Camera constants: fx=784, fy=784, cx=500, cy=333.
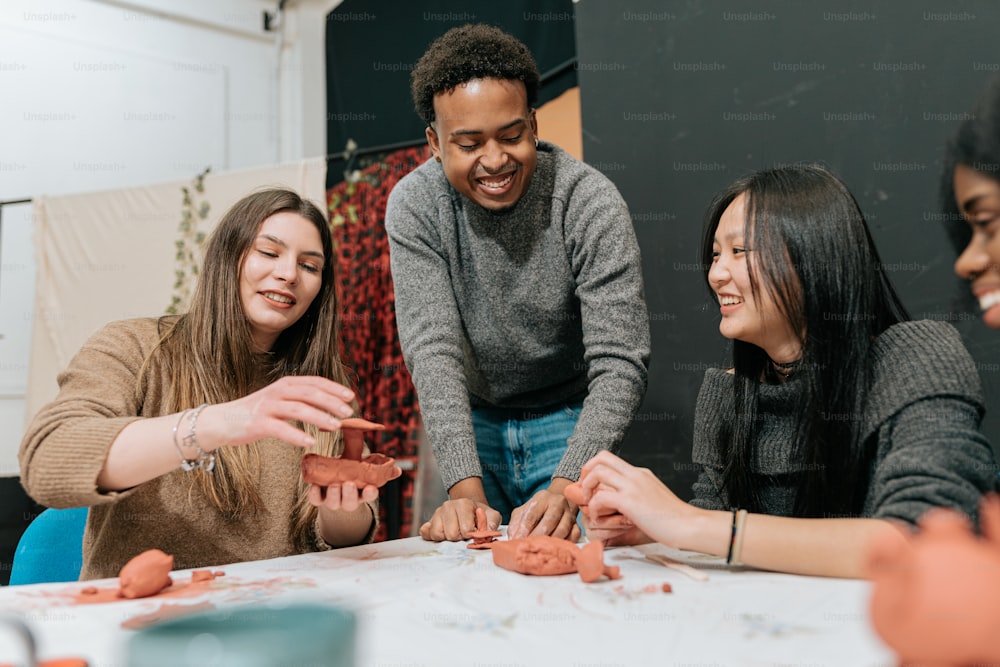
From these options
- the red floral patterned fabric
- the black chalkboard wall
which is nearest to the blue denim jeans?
the black chalkboard wall

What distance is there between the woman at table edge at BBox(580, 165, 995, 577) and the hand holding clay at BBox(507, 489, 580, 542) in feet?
0.28

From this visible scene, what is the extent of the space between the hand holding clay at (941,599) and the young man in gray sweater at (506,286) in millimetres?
1182

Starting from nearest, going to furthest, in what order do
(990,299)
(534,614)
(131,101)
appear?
(534,614)
(990,299)
(131,101)

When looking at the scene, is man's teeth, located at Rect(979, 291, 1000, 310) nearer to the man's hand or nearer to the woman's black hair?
the woman's black hair

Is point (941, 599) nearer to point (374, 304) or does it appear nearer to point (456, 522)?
point (456, 522)

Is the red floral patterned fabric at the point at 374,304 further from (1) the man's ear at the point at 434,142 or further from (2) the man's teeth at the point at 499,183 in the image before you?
(2) the man's teeth at the point at 499,183

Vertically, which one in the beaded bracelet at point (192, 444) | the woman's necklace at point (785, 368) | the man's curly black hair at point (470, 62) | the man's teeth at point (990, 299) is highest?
the man's curly black hair at point (470, 62)

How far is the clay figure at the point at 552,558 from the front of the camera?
1.19 meters

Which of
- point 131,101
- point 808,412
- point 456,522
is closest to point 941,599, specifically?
point 808,412

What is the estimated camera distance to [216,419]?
1344 mm

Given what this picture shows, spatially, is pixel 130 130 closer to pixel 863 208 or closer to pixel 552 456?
pixel 552 456

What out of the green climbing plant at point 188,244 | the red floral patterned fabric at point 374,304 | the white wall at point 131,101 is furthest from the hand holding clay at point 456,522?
the white wall at point 131,101

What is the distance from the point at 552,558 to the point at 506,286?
3.34ft

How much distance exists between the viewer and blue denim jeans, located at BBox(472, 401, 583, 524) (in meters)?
2.11
